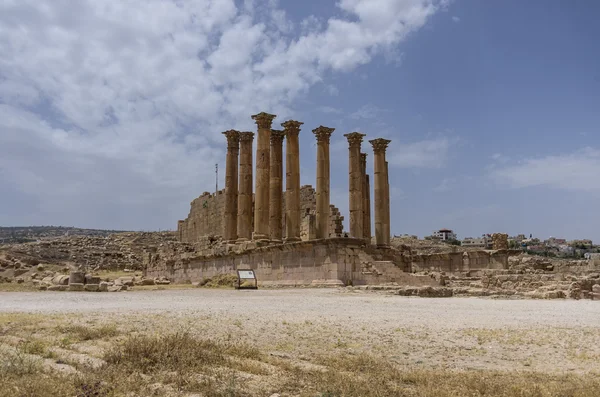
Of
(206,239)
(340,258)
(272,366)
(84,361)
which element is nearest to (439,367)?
(272,366)

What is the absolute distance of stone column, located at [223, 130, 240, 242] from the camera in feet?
106

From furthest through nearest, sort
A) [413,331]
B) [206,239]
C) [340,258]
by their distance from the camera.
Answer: [206,239] < [340,258] < [413,331]

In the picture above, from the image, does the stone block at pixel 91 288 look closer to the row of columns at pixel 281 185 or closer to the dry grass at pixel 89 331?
the row of columns at pixel 281 185

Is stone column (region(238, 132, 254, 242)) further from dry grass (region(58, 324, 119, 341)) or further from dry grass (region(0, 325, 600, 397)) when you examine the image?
dry grass (region(0, 325, 600, 397))

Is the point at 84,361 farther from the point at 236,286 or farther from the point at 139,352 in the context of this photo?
the point at 236,286

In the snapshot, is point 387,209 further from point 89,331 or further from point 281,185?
point 89,331

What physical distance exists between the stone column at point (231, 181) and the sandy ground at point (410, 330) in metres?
19.1

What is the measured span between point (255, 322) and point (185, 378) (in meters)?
4.40

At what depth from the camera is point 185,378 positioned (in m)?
5.52

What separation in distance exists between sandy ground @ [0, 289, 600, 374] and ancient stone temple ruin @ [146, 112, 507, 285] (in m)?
8.93

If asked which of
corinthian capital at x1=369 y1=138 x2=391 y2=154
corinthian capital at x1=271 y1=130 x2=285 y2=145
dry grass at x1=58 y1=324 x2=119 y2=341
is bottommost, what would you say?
dry grass at x1=58 y1=324 x2=119 y2=341

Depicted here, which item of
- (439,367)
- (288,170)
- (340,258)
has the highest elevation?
(288,170)

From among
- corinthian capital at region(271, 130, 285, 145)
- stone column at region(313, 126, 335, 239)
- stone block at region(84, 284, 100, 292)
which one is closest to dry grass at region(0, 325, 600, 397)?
stone block at region(84, 284, 100, 292)

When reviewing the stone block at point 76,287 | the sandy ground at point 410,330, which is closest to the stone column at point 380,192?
the stone block at point 76,287
